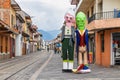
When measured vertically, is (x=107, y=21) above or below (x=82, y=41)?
above

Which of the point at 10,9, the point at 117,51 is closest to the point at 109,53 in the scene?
the point at 117,51

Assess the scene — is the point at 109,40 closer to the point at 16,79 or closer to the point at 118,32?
the point at 118,32

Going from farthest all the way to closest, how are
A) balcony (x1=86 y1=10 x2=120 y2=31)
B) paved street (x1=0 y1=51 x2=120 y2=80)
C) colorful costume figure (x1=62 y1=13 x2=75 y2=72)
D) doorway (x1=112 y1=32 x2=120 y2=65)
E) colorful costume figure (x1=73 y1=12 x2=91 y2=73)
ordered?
1. doorway (x1=112 y1=32 x2=120 y2=65)
2. balcony (x1=86 y1=10 x2=120 y2=31)
3. colorful costume figure (x1=62 y1=13 x2=75 y2=72)
4. colorful costume figure (x1=73 y1=12 x2=91 y2=73)
5. paved street (x1=0 y1=51 x2=120 y2=80)

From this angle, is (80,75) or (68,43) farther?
(68,43)

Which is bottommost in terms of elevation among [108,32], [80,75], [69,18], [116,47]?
[80,75]

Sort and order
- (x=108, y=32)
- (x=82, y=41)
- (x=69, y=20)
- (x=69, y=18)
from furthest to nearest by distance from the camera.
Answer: (x=108, y=32), (x=69, y=18), (x=69, y=20), (x=82, y=41)

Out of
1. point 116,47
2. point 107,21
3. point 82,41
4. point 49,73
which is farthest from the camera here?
point 116,47

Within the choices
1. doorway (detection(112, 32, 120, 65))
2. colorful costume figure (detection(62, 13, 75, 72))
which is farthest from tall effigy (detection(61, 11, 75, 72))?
doorway (detection(112, 32, 120, 65))

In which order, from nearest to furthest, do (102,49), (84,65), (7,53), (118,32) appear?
1. (84,65)
2. (118,32)
3. (102,49)
4. (7,53)

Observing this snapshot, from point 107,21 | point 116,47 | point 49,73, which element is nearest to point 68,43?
point 49,73

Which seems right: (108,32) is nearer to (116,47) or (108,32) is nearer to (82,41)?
(116,47)

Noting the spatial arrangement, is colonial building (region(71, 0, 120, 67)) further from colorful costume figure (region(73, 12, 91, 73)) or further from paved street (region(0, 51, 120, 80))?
colorful costume figure (region(73, 12, 91, 73))

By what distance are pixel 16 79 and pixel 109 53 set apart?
12435 millimetres

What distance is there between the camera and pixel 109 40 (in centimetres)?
2883
